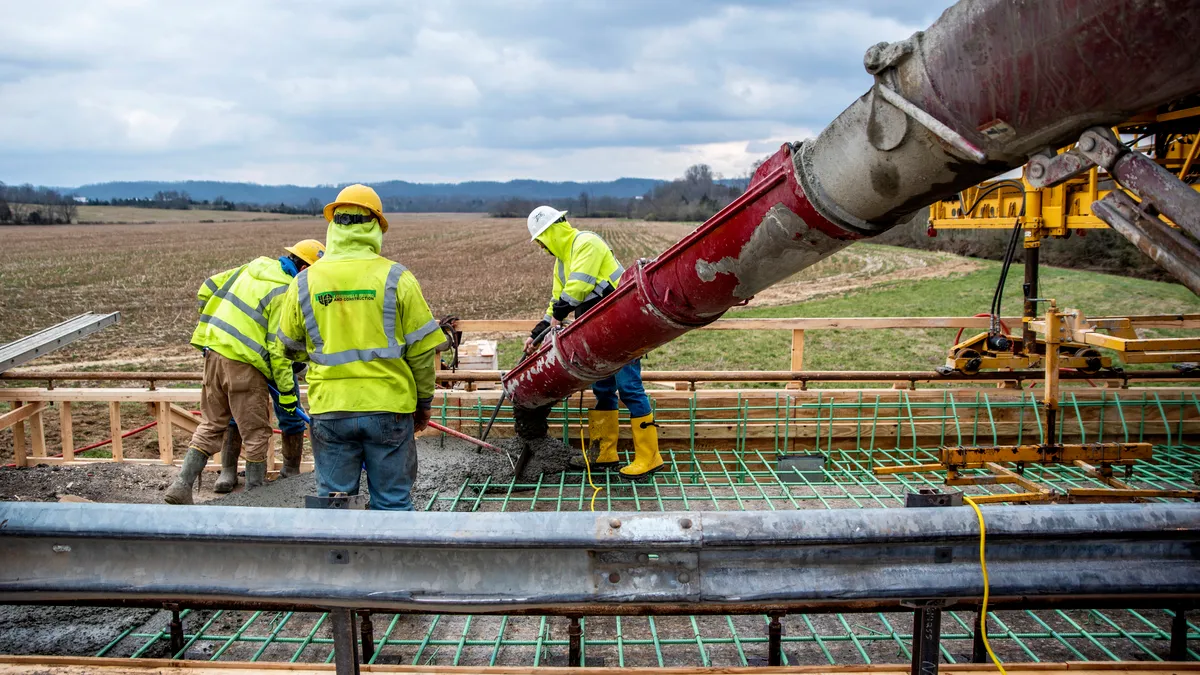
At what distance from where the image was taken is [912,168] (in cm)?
242

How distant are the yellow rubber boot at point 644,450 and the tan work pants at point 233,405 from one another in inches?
101

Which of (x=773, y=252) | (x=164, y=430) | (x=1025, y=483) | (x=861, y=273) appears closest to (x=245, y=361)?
(x=164, y=430)

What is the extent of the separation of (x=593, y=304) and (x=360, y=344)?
7.36 feet

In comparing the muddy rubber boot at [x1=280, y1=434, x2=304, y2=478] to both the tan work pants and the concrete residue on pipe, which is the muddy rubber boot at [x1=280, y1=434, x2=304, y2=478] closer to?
the tan work pants

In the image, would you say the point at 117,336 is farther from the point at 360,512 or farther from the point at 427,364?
the point at 360,512

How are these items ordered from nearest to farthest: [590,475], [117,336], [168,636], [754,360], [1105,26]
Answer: [1105,26] → [168,636] → [590,475] → [754,360] → [117,336]

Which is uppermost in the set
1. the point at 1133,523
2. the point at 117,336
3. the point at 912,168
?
the point at 912,168

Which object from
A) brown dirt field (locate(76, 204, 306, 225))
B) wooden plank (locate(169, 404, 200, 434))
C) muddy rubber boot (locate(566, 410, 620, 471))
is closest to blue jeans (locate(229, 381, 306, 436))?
wooden plank (locate(169, 404, 200, 434))

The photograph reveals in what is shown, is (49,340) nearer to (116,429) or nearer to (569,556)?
(116,429)

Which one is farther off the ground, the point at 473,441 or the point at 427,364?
the point at 427,364

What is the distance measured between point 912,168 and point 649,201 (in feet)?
326

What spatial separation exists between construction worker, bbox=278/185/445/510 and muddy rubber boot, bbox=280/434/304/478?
89.2 inches

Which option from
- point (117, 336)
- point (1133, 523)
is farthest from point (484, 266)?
point (1133, 523)

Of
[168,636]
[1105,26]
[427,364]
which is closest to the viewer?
[1105,26]
